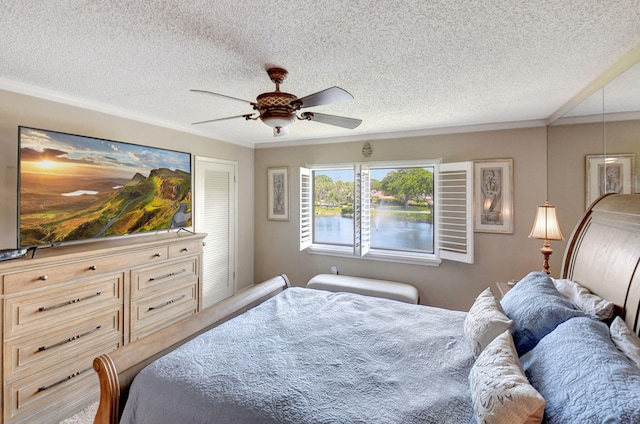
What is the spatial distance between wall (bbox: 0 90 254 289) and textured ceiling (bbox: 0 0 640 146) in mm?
132

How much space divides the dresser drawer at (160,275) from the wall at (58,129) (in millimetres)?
918

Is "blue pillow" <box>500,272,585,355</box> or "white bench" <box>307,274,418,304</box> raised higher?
"blue pillow" <box>500,272,585,355</box>

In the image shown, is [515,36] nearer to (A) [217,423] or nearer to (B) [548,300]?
(B) [548,300]

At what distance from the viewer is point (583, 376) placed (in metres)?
1.00

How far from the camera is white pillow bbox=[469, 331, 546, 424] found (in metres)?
0.97

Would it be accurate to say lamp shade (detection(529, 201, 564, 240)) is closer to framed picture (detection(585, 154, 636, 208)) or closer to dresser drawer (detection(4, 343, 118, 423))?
framed picture (detection(585, 154, 636, 208))

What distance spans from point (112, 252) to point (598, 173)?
3.96 meters

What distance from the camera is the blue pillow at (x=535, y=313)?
57.4 inches

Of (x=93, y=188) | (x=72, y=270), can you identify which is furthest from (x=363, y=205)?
(x=72, y=270)

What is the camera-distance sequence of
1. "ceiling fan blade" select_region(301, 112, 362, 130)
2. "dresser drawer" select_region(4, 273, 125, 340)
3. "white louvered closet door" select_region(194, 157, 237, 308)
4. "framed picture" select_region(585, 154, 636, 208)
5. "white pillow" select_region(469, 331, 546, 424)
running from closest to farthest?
"white pillow" select_region(469, 331, 546, 424)
"framed picture" select_region(585, 154, 636, 208)
"dresser drawer" select_region(4, 273, 125, 340)
"ceiling fan blade" select_region(301, 112, 362, 130)
"white louvered closet door" select_region(194, 157, 237, 308)

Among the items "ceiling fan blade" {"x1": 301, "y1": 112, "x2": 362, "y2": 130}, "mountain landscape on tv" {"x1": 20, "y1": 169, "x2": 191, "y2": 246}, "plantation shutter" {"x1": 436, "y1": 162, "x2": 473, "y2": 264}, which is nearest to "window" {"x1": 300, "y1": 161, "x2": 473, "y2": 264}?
"plantation shutter" {"x1": 436, "y1": 162, "x2": 473, "y2": 264}

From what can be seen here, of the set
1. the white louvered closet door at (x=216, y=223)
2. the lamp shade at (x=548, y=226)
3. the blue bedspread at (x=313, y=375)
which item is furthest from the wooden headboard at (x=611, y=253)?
the white louvered closet door at (x=216, y=223)

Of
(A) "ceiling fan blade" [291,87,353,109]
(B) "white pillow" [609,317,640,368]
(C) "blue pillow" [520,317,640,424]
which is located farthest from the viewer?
(A) "ceiling fan blade" [291,87,353,109]

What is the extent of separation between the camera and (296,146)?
15.3 feet
